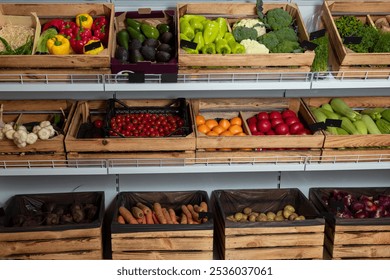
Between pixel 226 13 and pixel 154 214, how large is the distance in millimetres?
1413

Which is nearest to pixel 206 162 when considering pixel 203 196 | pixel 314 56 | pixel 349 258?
pixel 203 196

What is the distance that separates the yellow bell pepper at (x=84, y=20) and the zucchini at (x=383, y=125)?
6.52ft

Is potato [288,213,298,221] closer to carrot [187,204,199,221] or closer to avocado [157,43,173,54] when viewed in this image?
carrot [187,204,199,221]

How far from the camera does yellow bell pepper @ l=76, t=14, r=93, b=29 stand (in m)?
2.79

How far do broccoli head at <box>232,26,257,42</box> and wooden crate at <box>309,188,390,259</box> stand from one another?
49.2 inches

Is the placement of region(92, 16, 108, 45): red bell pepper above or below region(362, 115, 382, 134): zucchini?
above

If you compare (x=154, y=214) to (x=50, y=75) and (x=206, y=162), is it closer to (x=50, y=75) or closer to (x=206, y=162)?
(x=206, y=162)

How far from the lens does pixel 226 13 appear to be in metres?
2.98

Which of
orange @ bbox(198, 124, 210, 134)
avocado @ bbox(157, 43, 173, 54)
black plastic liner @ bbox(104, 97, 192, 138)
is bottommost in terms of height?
orange @ bbox(198, 124, 210, 134)

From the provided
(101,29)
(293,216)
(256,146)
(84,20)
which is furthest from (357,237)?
(84,20)

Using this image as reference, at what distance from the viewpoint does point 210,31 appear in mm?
2754

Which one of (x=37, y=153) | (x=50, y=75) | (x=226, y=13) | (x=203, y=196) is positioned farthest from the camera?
(x=203, y=196)

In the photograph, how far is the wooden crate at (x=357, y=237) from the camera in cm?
296

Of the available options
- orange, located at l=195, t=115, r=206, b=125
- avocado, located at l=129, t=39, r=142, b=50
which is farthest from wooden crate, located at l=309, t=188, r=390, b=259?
avocado, located at l=129, t=39, r=142, b=50
